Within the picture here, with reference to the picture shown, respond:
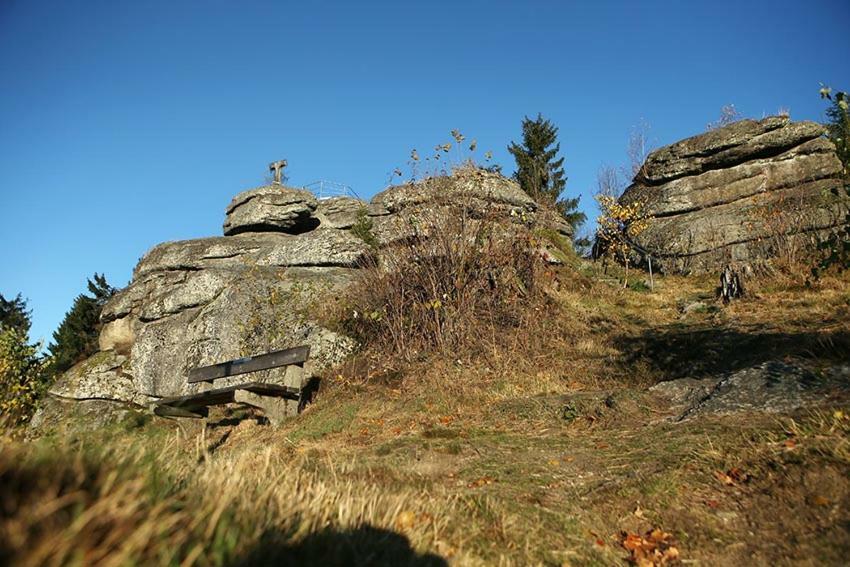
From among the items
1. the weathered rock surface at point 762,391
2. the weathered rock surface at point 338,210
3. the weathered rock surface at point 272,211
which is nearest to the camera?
the weathered rock surface at point 762,391

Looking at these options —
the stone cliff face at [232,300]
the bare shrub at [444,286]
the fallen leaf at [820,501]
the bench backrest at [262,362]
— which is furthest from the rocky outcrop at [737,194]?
the fallen leaf at [820,501]

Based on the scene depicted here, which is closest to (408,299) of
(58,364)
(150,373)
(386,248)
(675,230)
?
(386,248)

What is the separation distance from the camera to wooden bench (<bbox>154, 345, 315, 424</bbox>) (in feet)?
24.7

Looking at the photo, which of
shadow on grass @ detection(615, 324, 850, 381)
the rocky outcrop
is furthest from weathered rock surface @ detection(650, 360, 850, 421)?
the rocky outcrop

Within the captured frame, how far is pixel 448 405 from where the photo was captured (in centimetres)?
781

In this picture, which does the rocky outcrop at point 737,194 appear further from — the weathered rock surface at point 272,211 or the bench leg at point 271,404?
the bench leg at point 271,404

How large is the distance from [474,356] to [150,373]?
747cm

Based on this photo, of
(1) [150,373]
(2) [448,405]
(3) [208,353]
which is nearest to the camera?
(2) [448,405]

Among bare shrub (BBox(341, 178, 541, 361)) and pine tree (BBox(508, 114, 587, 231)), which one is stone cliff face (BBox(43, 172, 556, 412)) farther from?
pine tree (BBox(508, 114, 587, 231))

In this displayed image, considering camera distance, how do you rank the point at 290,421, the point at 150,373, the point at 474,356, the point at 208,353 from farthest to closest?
the point at 150,373, the point at 208,353, the point at 474,356, the point at 290,421

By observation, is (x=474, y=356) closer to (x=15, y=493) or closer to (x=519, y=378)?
(x=519, y=378)

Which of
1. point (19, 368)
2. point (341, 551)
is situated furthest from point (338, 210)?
point (341, 551)

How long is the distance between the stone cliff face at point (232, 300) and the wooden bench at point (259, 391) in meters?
1.59

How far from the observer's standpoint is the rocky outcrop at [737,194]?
14.8 m
